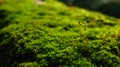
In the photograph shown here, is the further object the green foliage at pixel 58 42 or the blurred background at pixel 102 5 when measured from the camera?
the blurred background at pixel 102 5

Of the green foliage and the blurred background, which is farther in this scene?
the blurred background

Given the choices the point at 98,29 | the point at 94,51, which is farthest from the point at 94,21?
the point at 94,51

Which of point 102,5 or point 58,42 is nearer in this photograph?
point 58,42

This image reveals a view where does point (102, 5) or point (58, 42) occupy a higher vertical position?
point (102, 5)

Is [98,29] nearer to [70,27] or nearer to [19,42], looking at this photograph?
[70,27]
